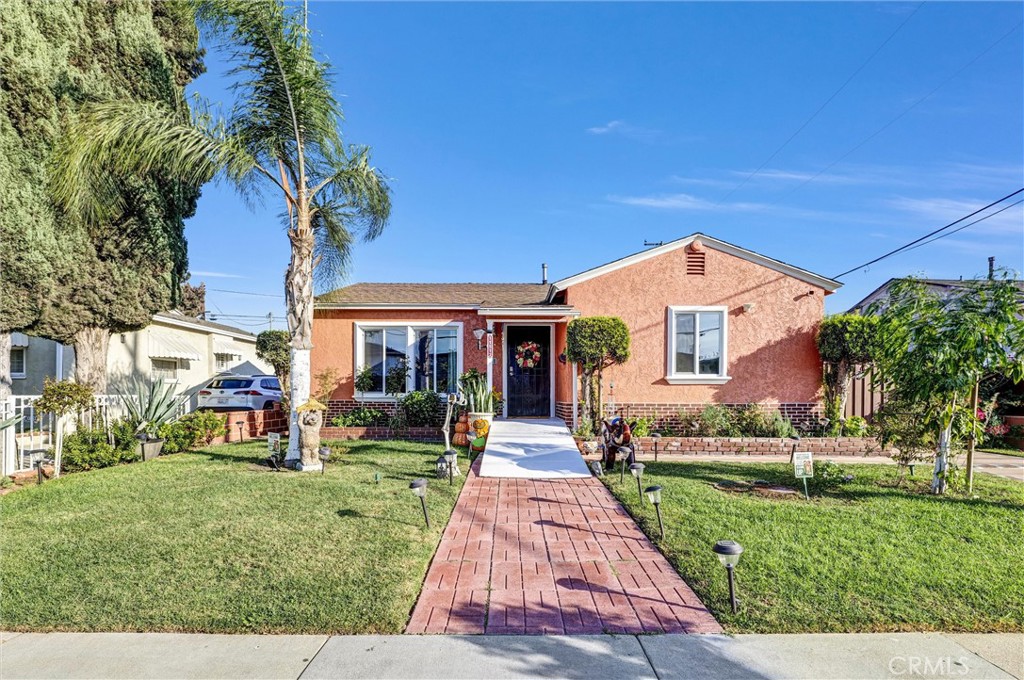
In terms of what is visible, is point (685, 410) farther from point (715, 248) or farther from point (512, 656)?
point (512, 656)

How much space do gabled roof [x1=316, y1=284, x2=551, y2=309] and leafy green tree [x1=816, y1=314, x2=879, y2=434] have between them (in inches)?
283

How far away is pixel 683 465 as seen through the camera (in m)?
9.98

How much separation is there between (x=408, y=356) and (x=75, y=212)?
24.7 ft

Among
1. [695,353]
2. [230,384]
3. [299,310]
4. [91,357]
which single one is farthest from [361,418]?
[695,353]

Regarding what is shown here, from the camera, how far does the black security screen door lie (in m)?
14.2

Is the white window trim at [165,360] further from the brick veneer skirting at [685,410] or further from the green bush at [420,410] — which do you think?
the brick veneer skirting at [685,410]

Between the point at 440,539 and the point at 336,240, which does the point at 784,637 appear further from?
the point at 336,240

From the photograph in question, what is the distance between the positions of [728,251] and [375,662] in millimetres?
12650

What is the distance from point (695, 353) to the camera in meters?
13.3

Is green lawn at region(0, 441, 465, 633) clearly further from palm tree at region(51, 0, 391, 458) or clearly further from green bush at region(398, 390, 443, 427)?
green bush at region(398, 390, 443, 427)

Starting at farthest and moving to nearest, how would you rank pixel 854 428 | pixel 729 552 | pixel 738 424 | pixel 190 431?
1. pixel 738 424
2. pixel 854 428
3. pixel 190 431
4. pixel 729 552

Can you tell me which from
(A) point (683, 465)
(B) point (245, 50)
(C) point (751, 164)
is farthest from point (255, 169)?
(C) point (751, 164)

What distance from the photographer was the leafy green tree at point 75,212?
9109mm

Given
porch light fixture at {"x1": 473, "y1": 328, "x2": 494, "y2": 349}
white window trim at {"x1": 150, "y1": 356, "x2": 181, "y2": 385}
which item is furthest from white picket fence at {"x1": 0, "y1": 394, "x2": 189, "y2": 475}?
porch light fixture at {"x1": 473, "y1": 328, "x2": 494, "y2": 349}
